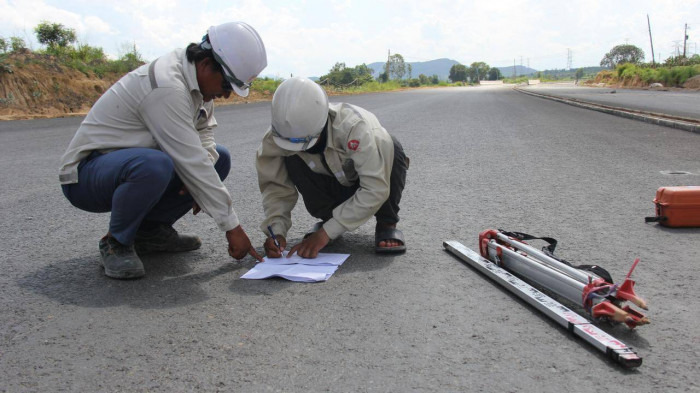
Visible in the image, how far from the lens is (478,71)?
164250mm

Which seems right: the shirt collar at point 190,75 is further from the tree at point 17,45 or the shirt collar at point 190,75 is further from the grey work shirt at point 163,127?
the tree at point 17,45

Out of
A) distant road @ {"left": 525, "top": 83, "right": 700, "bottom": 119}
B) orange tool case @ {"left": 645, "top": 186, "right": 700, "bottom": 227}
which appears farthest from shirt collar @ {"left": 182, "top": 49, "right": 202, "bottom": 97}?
distant road @ {"left": 525, "top": 83, "right": 700, "bottom": 119}

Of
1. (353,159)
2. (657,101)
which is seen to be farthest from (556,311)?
(657,101)

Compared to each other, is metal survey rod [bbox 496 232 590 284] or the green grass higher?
the green grass

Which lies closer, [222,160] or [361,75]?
[222,160]

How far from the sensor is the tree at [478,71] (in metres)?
166

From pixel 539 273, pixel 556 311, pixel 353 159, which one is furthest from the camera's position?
pixel 353 159

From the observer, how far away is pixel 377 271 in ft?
10.0

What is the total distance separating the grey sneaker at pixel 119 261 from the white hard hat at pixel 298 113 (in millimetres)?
1065

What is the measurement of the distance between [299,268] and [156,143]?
109cm

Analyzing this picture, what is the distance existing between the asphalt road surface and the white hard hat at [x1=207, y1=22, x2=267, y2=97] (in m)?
1.14

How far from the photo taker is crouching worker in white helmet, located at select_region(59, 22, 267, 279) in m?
2.81

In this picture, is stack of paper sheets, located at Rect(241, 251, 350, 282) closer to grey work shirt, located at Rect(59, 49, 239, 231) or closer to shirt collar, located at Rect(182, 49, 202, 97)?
grey work shirt, located at Rect(59, 49, 239, 231)

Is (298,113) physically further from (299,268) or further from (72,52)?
(72,52)
